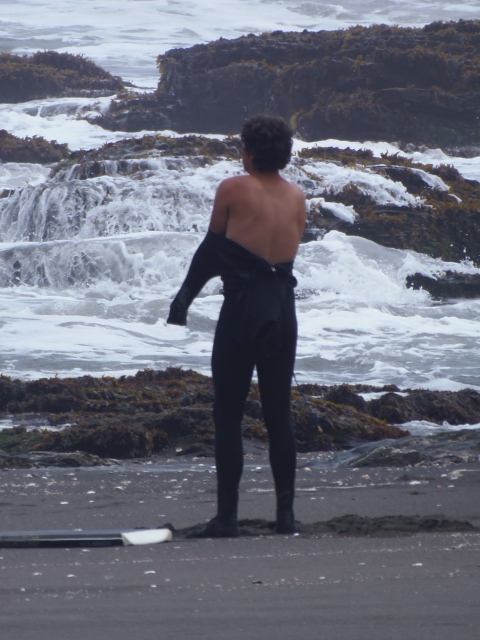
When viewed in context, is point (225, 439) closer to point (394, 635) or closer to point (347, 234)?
point (394, 635)

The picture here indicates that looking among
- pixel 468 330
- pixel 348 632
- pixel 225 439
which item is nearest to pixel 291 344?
pixel 225 439

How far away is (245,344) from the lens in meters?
3.13

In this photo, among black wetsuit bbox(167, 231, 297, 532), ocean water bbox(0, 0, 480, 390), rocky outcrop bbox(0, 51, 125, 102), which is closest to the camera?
black wetsuit bbox(167, 231, 297, 532)

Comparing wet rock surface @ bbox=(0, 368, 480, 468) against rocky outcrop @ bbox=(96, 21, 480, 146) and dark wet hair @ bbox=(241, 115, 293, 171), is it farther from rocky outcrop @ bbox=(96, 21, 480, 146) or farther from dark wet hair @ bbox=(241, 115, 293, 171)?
rocky outcrop @ bbox=(96, 21, 480, 146)

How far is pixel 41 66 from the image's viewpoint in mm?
34562

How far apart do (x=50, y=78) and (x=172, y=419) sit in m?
29.8

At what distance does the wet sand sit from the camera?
1962mm

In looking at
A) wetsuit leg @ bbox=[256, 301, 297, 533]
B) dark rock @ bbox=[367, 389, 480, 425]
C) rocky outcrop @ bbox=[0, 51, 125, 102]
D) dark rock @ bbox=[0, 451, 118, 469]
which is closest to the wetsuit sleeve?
wetsuit leg @ bbox=[256, 301, 297, 533]

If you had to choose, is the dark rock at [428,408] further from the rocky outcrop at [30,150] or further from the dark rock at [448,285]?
the rocky outcrop at [30,150]

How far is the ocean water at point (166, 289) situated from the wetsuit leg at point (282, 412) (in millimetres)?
7085

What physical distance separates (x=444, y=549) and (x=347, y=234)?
1540 centimetres

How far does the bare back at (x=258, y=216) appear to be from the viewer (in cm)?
315

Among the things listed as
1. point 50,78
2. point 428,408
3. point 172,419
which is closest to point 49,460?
point 172,419

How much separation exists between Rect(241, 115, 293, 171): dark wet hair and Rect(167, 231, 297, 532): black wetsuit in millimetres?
320
